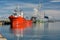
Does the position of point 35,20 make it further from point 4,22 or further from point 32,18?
point 4,22

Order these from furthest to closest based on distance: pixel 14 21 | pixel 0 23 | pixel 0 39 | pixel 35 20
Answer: pixel 35 20 < pixel 0 23 < pixel 14 21 < pixel 0 39

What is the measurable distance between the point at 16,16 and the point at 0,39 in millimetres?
67321

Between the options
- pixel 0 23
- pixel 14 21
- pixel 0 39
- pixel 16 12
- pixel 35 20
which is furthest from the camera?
pixel 35 20

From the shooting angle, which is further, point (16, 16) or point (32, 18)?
point (32, 18)

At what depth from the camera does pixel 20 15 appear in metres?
99.9

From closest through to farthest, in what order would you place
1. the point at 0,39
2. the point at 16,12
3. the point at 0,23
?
the point at 0,39, the point at 16,12, the point at 0,23

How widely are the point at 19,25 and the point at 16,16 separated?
13.1 ft

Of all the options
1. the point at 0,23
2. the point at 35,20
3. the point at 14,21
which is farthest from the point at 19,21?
the point at 35,20

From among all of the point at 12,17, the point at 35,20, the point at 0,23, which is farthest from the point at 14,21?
the point at 35,20

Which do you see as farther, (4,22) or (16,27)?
(4,22)

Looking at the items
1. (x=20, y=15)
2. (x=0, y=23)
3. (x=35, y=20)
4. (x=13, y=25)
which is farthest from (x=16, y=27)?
(x=35, y=20)

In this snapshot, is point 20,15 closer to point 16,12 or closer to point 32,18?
point 16,12

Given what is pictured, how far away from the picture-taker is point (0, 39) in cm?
2719

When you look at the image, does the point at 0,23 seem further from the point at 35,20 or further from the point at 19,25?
the point at 19,25
